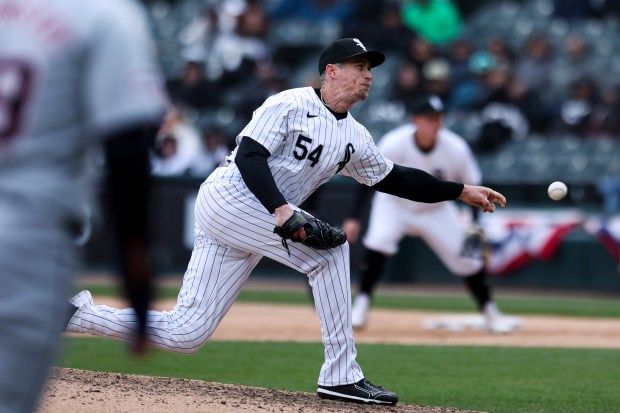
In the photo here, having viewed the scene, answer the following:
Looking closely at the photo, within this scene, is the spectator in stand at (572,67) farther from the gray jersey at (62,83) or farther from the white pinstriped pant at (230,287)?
the gray jersey at (62,83)

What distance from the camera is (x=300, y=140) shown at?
546 centimetres

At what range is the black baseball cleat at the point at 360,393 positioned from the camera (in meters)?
5.45

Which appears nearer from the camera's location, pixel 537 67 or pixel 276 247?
pixel 276 247

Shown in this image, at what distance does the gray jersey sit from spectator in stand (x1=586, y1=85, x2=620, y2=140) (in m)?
12.6

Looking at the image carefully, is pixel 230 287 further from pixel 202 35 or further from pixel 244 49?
pixel 202 35

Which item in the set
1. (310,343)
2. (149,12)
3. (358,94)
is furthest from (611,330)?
(149,12)

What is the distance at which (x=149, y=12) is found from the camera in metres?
20.5

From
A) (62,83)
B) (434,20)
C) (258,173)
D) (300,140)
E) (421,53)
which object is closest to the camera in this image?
(62,83)

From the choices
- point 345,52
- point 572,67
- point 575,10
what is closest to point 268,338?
point 345,52

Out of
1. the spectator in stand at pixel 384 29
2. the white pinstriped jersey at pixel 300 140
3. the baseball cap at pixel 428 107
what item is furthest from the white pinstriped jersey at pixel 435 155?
the spectator in stand at pixel 384 29

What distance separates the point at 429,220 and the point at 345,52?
13.6 feet

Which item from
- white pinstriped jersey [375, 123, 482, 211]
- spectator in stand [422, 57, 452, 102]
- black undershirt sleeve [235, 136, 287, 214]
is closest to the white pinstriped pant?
black undershirt sleeve [235, 136, 287, 214]

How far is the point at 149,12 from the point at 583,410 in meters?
15.9

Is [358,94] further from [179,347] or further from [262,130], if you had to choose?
[179,347]
